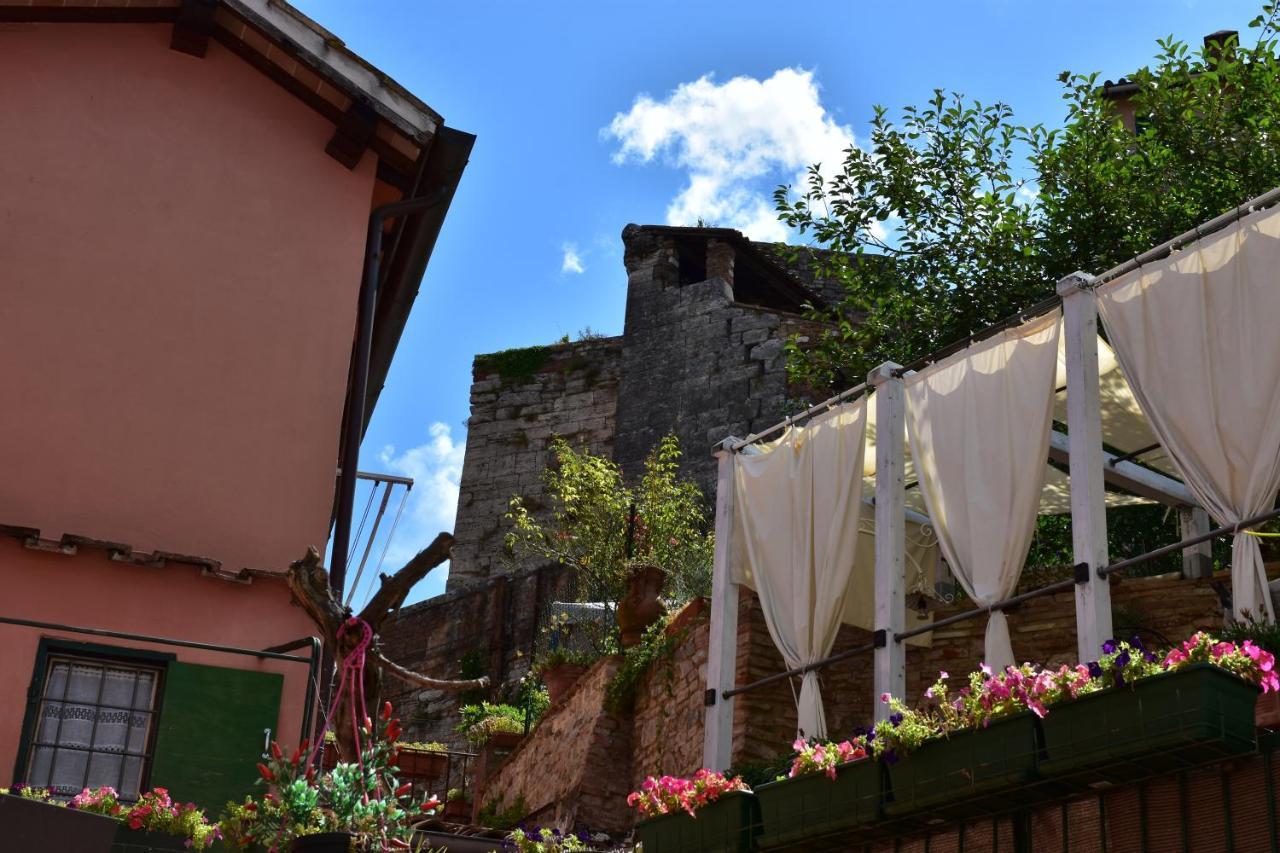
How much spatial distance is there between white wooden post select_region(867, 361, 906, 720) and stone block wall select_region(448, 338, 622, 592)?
14439mm

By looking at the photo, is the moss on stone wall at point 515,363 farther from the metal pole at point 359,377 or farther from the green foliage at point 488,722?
the metal pole at point 359,377

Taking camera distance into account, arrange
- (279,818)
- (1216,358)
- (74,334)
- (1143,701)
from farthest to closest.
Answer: (74,334) → (1216,358) → (279,818) → (1143,701)

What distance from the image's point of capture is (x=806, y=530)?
410 inches

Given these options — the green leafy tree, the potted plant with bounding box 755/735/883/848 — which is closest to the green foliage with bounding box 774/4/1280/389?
the green leafy tree

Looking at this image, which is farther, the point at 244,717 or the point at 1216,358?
the point at 244,717

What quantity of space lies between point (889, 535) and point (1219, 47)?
8.76m

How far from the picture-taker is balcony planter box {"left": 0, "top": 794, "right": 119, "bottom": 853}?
641 centimetres

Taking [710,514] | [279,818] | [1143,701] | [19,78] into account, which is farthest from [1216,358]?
[710,514]

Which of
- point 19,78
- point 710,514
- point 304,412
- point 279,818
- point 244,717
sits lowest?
point 279,818

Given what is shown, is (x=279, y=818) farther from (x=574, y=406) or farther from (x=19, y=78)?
(x=574, y=406)

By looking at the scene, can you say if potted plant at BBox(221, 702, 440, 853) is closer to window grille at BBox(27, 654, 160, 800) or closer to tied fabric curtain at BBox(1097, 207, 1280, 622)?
window grille at BBox(27, 654, 160, 800)

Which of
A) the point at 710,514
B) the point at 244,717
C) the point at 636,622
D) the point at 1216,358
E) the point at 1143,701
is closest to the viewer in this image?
the point at 1143,701

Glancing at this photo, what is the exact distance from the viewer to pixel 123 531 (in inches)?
383

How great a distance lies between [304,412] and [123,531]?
1336mm
